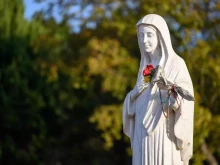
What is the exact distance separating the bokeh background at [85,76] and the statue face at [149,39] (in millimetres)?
→ 14698

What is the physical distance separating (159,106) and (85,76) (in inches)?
759

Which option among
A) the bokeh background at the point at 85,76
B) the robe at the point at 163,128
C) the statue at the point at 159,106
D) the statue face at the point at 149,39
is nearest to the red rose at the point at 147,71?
the statue at the point at 159,106

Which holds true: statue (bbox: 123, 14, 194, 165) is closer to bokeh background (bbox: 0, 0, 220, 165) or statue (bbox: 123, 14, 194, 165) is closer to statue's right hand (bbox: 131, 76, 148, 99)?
statue's right hand (bbox: 131, 76, 148, 99)

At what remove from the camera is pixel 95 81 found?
114 ft

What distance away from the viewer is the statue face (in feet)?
35.8

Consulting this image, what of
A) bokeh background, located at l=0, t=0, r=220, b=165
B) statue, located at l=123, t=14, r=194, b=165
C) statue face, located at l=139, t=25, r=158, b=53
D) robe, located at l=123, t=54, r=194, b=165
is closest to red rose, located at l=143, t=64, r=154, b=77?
statue, located at l=123, t=14, r=194, b=165

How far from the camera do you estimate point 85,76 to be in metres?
29.9

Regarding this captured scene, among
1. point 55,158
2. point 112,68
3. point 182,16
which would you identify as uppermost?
point 182,16

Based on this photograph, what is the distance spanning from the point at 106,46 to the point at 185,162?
1741cm

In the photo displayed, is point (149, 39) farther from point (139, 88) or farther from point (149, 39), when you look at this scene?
point (139, 88)

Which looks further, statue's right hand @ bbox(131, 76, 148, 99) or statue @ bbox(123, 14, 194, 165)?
statue's right hand @ bbox(131, 76, 148, 99)

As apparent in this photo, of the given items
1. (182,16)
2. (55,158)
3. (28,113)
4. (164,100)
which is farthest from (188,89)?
(55,158)

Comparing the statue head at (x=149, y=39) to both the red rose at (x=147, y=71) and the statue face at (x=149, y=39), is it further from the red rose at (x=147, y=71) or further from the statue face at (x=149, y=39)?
the red rose at (x=147, y=71)

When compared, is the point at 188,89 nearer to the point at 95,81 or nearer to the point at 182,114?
the point at 182,114
